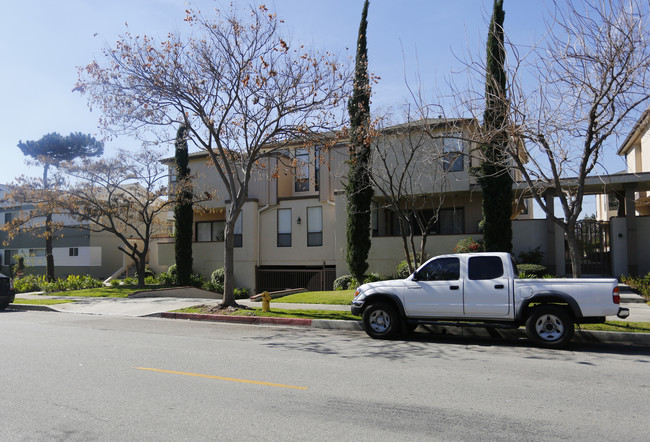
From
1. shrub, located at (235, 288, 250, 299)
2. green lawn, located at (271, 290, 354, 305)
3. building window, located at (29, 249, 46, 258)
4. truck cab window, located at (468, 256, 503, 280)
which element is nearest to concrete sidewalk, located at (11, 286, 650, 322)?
green lawn, located at (271, 290, 354, 305)

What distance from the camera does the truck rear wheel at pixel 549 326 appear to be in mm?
9481

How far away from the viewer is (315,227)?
26516 mm

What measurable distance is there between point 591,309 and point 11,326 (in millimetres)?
14078

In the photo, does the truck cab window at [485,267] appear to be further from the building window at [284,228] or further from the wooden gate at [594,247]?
the building window at [284,228]

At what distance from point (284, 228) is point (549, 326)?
19013mm

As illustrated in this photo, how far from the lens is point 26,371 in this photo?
766 cm

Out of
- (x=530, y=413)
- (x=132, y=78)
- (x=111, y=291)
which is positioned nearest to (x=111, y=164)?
(x=111, y=291)

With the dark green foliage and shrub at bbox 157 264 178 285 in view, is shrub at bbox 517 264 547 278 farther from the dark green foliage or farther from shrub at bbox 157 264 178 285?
the dark green foliage

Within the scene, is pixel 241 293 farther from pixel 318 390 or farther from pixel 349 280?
pixel 318 390

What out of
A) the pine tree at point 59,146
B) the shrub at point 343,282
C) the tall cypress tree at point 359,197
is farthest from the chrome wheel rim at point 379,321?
the pine tree at point 59,146

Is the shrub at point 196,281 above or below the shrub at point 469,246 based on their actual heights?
below

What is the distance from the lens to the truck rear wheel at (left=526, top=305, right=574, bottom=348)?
31.1 feet

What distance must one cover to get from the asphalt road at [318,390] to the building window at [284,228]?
16.5m

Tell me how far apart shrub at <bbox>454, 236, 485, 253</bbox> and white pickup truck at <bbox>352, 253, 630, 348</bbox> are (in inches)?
388
